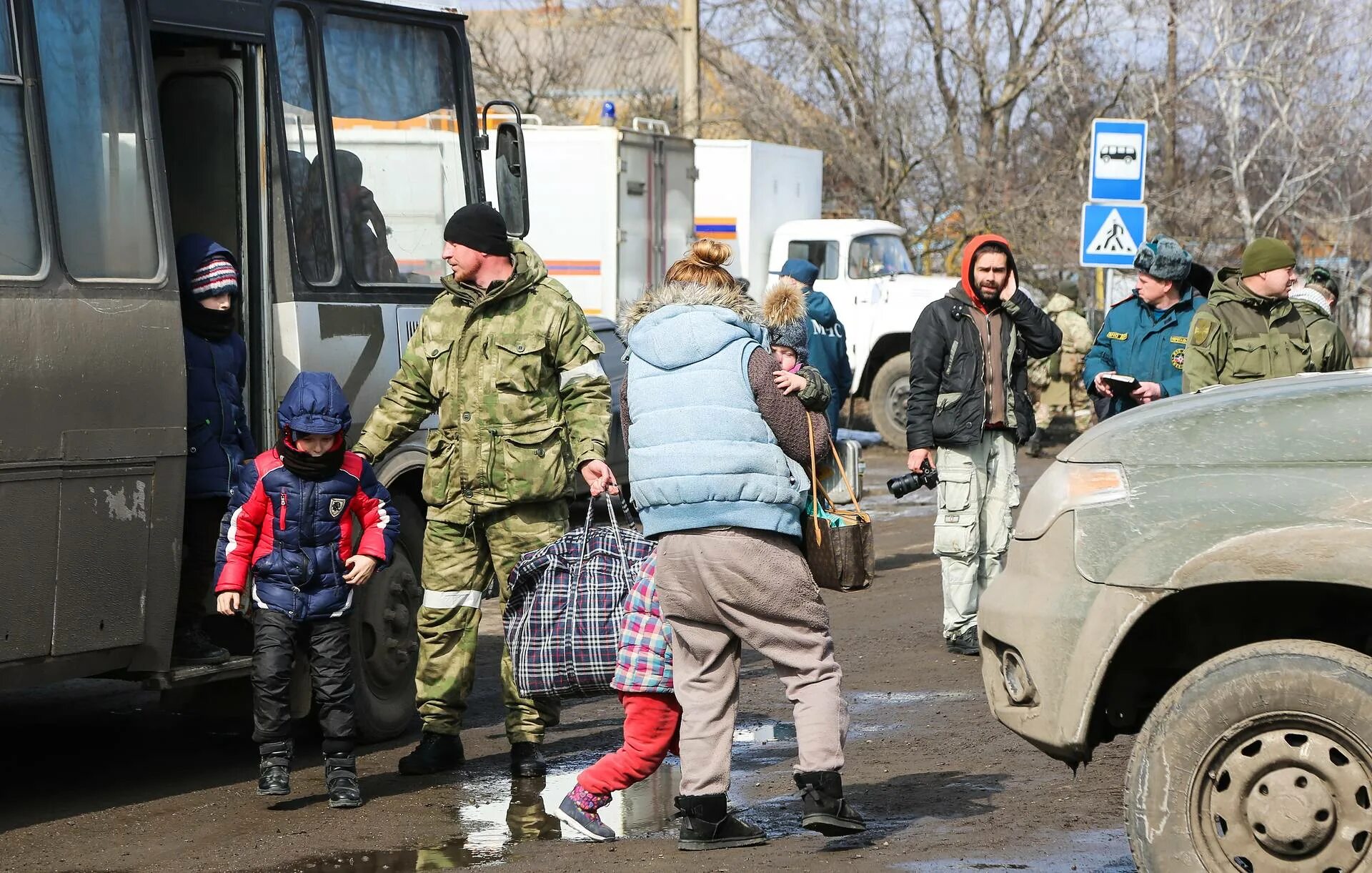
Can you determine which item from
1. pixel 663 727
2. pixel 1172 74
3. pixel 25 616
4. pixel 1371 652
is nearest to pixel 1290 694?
pixel 1371 652

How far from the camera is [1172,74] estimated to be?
27797mm

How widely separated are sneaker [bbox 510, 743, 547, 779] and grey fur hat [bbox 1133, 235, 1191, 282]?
12.0 feet

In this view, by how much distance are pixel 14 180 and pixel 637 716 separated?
2.52 meters

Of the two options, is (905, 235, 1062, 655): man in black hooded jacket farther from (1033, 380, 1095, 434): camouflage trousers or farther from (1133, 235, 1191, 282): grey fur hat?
(1033, 380, 1095, 434): camouflage trousers

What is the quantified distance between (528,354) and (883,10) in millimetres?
23573

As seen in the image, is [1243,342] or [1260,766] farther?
[1243,342]

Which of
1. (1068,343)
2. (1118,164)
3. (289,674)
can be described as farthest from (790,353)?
(1068,343)

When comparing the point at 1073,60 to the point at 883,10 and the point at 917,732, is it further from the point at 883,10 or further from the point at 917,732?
the point at 917,732

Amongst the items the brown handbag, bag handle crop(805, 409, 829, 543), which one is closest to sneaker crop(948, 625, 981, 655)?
the brown handbag

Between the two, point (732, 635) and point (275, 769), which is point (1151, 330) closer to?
point (732, 635)

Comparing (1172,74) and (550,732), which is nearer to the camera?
(550,732)

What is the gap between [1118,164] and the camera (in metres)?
15.3

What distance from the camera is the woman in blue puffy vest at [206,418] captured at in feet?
20.7

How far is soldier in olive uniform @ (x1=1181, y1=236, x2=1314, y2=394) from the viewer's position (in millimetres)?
7281
